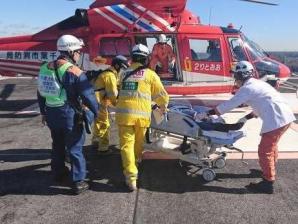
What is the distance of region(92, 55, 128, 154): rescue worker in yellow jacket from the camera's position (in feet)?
24.2

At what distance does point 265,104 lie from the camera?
229 inches

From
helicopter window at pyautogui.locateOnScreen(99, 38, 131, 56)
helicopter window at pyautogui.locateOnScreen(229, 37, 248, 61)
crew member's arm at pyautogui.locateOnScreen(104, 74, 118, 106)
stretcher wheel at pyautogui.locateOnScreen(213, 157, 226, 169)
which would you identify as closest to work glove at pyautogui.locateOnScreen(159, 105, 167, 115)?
stretcher wheel at pyautogui.locateOnScreen(213, 157, 226, 169)

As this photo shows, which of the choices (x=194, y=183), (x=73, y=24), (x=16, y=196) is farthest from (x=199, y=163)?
(x=73, y=24)

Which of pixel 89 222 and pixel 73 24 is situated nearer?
pixel 89 222

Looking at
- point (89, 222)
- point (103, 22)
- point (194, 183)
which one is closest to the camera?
point (89, 222)

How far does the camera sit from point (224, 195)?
18.7 feet

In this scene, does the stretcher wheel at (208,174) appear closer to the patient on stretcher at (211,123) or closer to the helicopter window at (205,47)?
the patient on stretcher at (211,123)

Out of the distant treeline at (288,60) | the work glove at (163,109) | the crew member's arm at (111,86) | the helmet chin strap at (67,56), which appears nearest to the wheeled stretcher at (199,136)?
the work glove at (163,109)

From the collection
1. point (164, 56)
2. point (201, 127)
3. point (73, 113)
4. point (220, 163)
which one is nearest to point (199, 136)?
point (201, 127)

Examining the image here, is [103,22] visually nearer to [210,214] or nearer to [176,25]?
[176,25]

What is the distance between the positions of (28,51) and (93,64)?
2.18m

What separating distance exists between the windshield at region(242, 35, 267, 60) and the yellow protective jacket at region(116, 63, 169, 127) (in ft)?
21.9

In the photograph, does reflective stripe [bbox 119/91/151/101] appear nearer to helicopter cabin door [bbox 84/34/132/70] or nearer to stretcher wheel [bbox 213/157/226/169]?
stretcher wheel [bbox 213/157/226/169]

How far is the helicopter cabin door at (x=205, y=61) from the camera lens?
11711 mm
